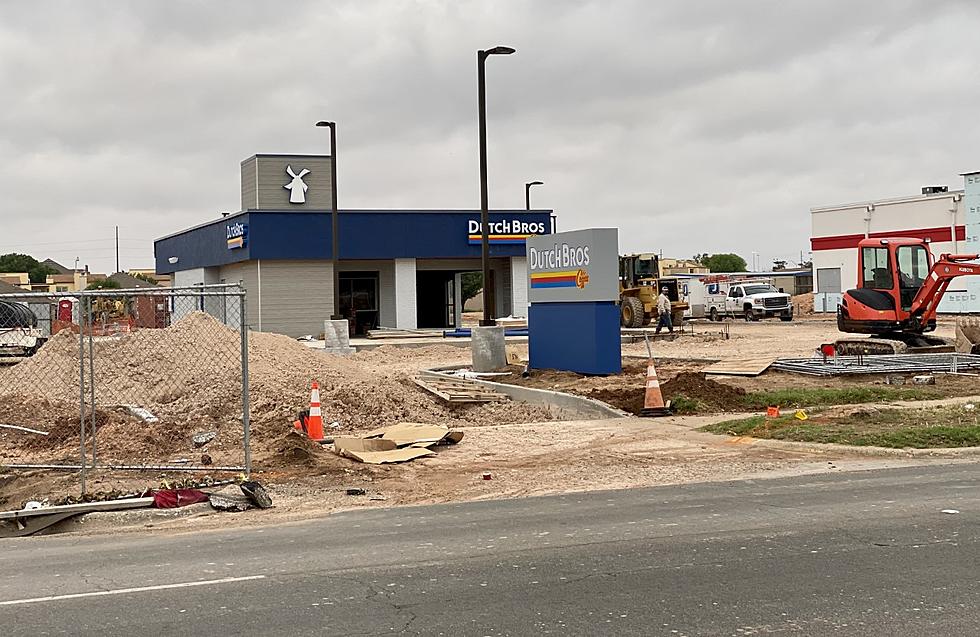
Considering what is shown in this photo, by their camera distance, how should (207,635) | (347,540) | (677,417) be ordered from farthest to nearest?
(677,417)
(347,540)
(207,635)

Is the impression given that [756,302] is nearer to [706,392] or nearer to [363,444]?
[706,392]

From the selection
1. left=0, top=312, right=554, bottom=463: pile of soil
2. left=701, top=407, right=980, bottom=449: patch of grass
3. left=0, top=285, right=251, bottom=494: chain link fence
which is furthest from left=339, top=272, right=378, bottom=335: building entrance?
left=701, top=407, right=980, bottom=449: patch of grass

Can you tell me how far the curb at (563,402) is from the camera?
18.5 meters

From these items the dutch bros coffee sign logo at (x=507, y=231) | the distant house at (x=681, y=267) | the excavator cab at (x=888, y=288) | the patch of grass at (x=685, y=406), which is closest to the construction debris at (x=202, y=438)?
the patch of grass at (x=685, y=406)

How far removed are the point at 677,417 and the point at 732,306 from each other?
4443cm

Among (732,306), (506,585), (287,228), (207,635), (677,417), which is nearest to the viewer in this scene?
(207,635)

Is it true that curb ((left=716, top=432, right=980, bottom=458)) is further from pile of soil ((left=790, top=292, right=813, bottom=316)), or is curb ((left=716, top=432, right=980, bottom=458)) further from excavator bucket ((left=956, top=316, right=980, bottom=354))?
pile of soil ((left=790, top=292, right=813, bottom=316))

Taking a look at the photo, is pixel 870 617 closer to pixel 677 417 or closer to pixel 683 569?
pixel 683 569

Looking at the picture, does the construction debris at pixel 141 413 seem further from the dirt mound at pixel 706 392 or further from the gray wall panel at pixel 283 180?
the gray wall panel at pixel 283 180

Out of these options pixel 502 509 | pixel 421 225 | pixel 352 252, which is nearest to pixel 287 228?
pixel 352 252

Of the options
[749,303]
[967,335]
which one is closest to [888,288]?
[967,335]

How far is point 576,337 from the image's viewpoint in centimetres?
2372

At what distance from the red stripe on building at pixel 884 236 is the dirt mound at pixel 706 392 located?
41.4 m

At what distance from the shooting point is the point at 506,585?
7148 mm
